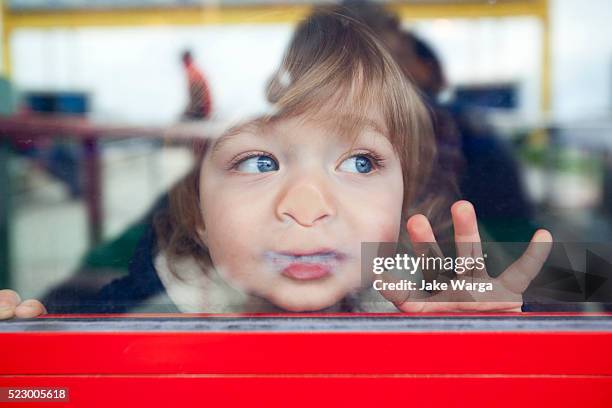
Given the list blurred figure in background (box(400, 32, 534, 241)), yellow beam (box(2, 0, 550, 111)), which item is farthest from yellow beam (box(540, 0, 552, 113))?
blurred figure in background (box(400, 32, 534, 241))

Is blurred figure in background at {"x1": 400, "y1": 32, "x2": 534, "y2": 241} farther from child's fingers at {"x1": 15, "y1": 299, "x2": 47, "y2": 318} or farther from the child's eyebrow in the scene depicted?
child's fingers at {"x1": 15, "y1": 299, "x2": 47, "y2": 318}

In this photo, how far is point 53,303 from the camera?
5.65ft

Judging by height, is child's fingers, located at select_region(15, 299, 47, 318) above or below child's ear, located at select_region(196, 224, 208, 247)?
below

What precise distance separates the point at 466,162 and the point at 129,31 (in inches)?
36.7

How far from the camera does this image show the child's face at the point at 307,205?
159 centimetres

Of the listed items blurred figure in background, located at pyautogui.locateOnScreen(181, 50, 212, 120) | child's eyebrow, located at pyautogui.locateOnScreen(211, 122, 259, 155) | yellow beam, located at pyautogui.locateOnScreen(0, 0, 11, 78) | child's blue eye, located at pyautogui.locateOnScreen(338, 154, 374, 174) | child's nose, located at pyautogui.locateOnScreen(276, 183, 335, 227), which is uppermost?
yellow beam, located at pyautogui.locateOnScreen(0, 0, 11, 78)

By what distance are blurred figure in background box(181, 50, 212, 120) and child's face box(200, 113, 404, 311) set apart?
0.09 meters

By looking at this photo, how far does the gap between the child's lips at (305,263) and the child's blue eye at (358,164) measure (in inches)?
8.1

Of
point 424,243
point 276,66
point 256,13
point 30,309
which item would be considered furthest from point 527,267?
point 30,309

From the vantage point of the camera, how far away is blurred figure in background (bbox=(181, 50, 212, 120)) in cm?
164

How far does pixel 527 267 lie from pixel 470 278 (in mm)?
147
